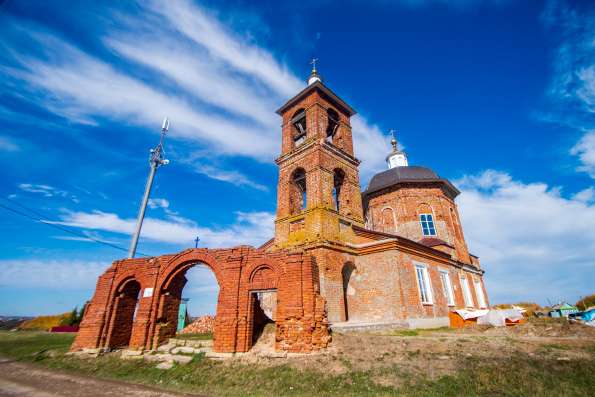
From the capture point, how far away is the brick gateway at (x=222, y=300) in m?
8.39

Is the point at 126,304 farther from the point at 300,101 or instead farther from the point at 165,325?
the point at 300,101

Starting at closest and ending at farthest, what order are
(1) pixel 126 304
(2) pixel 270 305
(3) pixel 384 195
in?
1. (1) pixel 126 304
2. (2) pixel 270 305
3. (3) pixel 384 195

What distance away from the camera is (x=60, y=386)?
7.20 meters

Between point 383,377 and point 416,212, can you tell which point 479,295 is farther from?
point 383,377

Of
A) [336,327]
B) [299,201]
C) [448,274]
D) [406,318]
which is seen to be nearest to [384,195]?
[448,274]

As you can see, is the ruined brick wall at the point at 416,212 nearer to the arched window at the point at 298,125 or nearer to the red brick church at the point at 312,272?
the red brick church at the point at 312,272

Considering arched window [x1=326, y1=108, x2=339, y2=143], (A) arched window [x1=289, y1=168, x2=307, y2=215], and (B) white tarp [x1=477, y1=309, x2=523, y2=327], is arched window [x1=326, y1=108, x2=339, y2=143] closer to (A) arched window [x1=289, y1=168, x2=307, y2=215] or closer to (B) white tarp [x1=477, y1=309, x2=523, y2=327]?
(A) arched window [x1=289, y1=168, x2=307, y2=215]

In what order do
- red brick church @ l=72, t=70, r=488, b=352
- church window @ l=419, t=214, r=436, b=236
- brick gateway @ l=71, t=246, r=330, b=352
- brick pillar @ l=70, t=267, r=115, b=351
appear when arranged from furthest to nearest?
1. church window @ l=419, t=214, r=436, b=236
2. brick pillar @ l=70, t=267, r=115, b=351
3. red brick church @ l=72, t=70, r=488, b=352
4. brick gateway @ l=71, t=246, r=330, b=352

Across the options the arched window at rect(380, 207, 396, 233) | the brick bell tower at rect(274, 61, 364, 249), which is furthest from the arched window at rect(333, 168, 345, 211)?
the arched window at rect(380, 207, 396, 233)

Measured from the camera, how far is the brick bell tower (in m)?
13.7

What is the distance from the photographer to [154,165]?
18766 mm

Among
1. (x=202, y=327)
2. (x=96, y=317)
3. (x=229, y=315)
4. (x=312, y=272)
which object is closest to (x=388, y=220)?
(x=312, y=272)

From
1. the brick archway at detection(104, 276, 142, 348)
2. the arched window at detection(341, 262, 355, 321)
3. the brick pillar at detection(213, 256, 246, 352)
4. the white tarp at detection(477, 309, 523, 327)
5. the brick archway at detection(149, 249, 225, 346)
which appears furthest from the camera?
the arched window at detection(341, 262, 355, 321)

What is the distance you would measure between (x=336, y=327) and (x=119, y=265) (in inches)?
373
